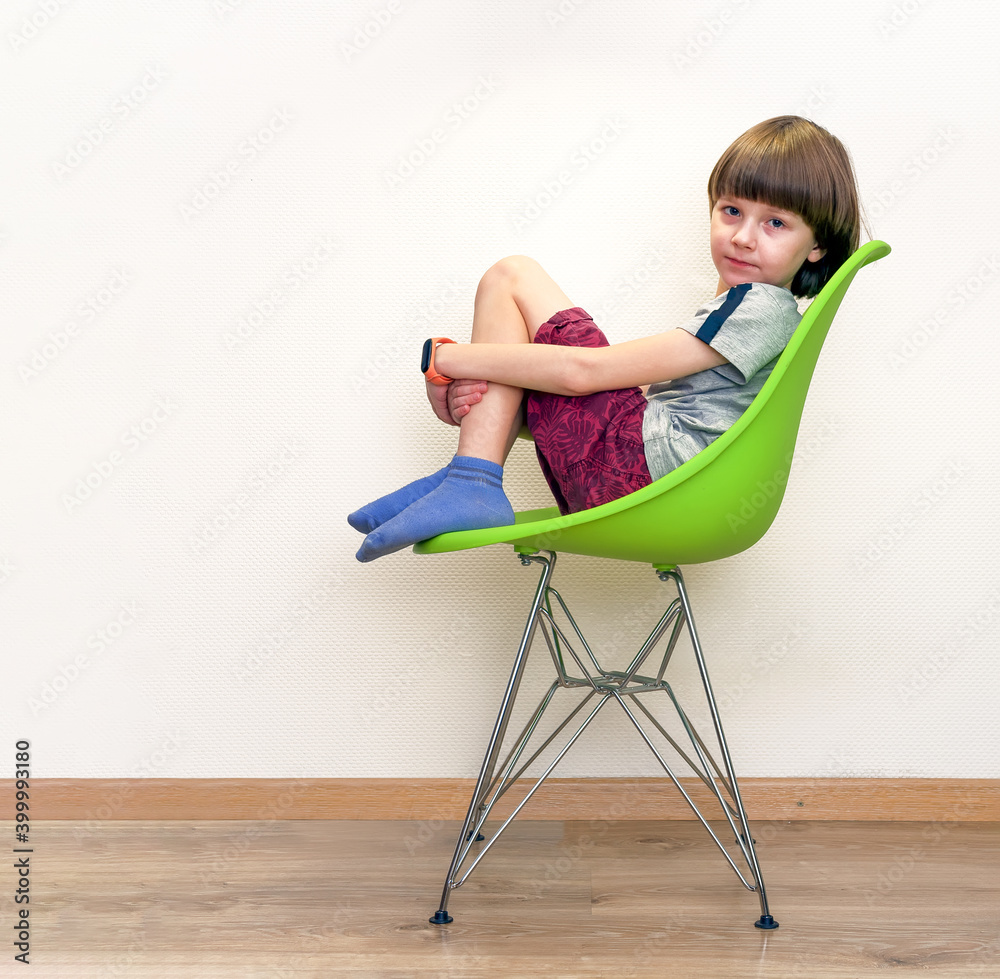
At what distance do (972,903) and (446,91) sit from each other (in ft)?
4.69

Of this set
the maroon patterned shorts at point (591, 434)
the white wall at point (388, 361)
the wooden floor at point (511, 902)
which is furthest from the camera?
the white wall at point (388, 361)

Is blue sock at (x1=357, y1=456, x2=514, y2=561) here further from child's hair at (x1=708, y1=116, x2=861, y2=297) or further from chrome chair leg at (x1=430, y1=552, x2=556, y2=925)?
child's hair at (x1=708, y1=116, x2=861, y2=297)

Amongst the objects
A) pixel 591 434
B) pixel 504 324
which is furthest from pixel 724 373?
pixel 504 324

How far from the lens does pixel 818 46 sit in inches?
59.2

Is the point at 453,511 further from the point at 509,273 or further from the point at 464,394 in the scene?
the point at 509,273

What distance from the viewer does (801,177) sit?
3.81 feet

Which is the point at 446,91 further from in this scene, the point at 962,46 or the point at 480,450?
the point at 962,46

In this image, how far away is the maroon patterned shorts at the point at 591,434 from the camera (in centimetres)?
114

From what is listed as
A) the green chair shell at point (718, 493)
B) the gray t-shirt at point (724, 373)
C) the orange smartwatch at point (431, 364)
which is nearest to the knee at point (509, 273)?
the orange smartwatch at point (431, 364)

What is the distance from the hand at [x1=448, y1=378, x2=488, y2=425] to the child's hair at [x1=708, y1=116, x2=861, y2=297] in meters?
0.42

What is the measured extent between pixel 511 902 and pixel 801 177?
3.28ft

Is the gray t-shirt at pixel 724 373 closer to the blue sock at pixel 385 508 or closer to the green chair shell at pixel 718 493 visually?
the green chair shell at pixel 718 493

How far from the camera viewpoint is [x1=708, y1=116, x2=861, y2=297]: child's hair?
3.82ft

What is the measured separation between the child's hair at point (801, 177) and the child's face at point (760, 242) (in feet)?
0.04
